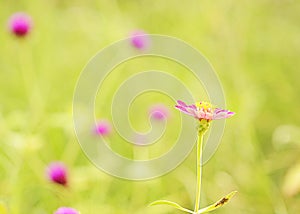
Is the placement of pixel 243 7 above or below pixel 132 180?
above

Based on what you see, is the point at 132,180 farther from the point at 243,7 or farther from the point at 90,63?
the point at 243,7

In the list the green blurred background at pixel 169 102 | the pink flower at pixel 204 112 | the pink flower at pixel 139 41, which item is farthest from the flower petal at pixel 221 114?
the pink flower at pixel 139 41

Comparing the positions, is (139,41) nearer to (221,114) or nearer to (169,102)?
(169,102)

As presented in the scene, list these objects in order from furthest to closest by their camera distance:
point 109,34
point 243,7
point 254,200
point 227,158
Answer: point 243,7 < point 109,34 < point 227,158 < point 254,200

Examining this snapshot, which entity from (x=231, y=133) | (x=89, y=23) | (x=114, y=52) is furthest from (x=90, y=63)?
(x=231, y=133)

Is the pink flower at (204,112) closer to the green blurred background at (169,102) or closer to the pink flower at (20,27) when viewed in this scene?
the green blurred background at (169,102)

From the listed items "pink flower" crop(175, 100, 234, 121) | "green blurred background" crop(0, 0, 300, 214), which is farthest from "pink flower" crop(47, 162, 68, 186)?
"pink flower" crop(175, 100, 234, 121)

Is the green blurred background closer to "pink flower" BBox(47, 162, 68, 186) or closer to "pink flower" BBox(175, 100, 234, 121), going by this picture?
"pink flower" BBox(47, 162, 68, 186)

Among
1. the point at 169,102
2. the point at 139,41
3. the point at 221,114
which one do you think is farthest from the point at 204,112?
the point at 169,102
